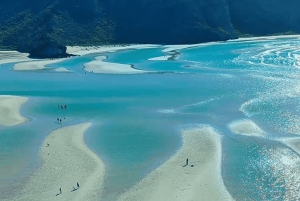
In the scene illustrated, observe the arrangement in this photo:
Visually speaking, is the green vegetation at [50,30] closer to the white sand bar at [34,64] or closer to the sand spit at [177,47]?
the white sand bar at [34,64]

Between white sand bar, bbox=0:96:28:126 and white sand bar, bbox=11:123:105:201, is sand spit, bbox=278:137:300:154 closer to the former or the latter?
white sand bar, bbox=11:123:105:201

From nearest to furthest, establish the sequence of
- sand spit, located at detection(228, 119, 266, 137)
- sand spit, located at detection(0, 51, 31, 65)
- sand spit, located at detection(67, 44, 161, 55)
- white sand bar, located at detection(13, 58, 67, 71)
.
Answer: sand spit, located at detection(228, 119, 266, 137)
white sand bar, located at detection(13, 58, 67, 71)
sand spit, located at detection(0, 51, 31, 65)
sand spit, located at detection(67, 44, 161, 55)

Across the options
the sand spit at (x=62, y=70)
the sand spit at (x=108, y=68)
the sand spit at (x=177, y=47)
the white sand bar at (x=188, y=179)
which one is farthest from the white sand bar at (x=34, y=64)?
the white sand bar at (x=188, y=179)

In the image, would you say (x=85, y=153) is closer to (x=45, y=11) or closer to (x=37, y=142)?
(x=37, y=142)

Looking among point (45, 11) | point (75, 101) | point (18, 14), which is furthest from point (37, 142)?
point (18, 14)

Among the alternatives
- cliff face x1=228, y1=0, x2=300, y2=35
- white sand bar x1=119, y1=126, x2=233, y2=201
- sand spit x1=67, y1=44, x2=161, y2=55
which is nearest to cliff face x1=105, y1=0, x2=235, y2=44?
sand spit x1=67, y1=44, x2=161, y2=55

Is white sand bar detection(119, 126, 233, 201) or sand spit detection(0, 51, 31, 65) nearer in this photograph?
white sand bar detection(119, 126, 233, 201)

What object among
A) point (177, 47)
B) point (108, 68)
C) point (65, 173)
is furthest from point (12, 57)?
point (65, 173)
